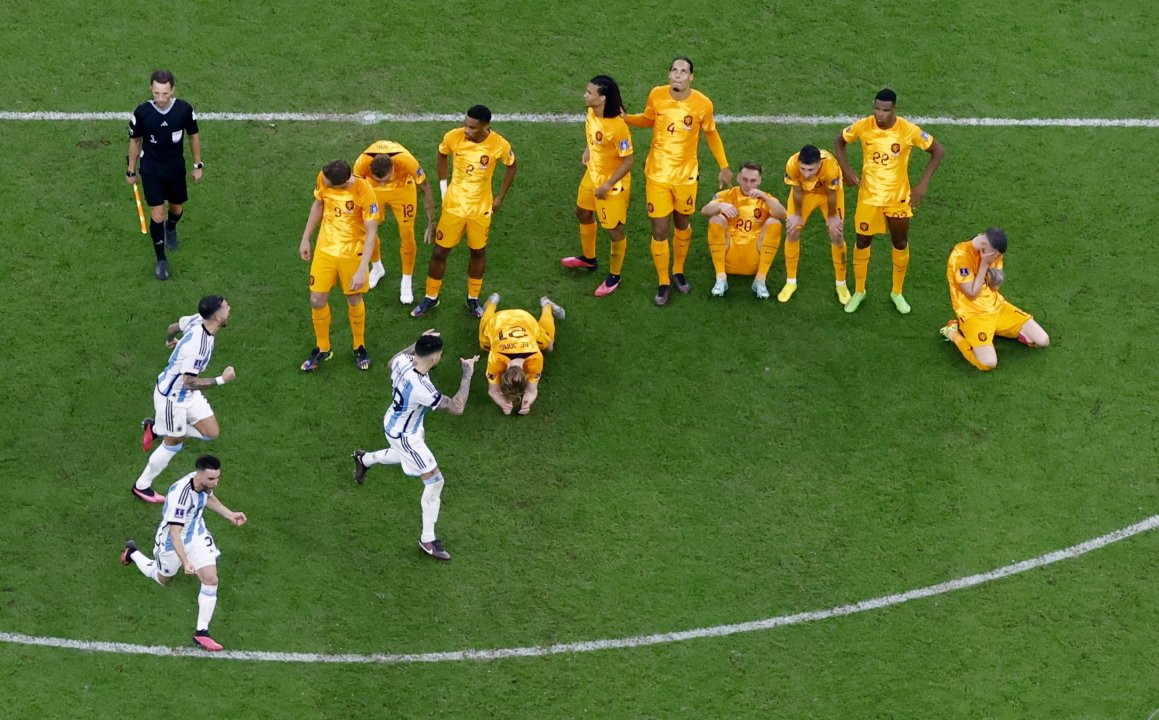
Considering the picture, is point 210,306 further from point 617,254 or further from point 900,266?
point 900,266

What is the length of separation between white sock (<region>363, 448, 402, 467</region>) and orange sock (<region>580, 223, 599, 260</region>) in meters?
3.15

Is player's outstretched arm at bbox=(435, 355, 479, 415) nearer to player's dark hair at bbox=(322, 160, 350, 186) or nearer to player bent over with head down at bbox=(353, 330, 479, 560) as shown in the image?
player bent over with head down at bbox=(353, 330, 479, 560)

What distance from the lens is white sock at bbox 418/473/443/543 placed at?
14180mm

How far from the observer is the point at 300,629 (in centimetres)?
1388

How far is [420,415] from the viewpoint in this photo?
14000 mm

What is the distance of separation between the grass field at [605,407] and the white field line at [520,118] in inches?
4.2

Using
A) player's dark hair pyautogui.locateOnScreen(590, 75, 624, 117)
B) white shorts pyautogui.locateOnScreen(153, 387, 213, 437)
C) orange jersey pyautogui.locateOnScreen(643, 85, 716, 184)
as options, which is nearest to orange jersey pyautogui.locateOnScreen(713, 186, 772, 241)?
orange jersey pyautogui.locateOnScreen(643, 85, 716, 184)

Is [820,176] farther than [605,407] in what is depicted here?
Yes

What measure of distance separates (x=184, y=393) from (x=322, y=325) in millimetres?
1837

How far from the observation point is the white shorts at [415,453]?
46.1 ft

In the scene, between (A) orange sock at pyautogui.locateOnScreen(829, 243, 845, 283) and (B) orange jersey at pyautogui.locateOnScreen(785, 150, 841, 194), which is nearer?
(B) orange jersey at pyautogui.locateOnScreen(785, 150, 841, 194)

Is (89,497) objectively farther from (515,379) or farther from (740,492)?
(740,492)

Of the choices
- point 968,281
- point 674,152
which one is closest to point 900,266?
point 968,281

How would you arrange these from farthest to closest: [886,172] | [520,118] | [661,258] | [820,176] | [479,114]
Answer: [520,118], [661,258], [820,176], [886,172], [479,114]
